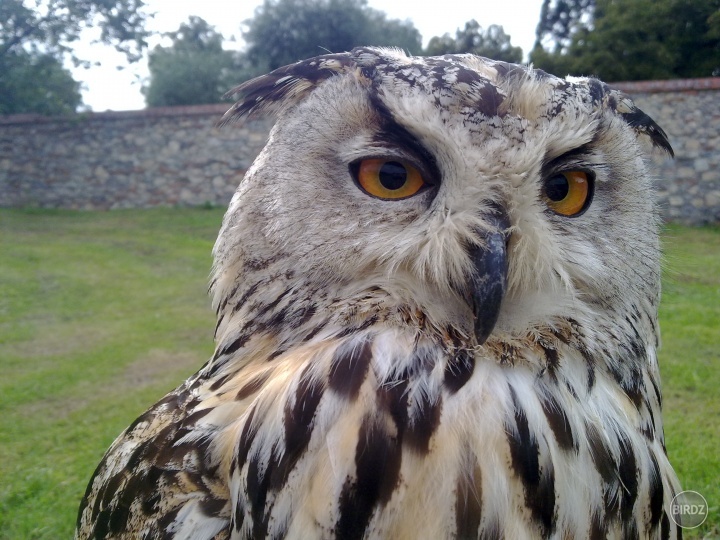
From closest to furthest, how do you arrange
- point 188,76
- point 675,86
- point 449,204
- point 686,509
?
point 449,204
point 686,509
point 675,86
point 188,76

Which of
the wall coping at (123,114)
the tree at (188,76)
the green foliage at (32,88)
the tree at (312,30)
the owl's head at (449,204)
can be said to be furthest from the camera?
the tree at (188,76)

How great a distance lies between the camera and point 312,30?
1427 cm

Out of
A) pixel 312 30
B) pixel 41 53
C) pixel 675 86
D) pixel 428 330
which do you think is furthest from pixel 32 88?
pixel 428 330

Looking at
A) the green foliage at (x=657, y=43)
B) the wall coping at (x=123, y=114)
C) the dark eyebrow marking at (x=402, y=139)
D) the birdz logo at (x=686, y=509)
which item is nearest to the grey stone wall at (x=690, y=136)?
the green foliage at (x=657, y=43)

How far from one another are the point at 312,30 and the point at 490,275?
47.0ft

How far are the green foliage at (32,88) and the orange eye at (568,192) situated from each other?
39.6 feet

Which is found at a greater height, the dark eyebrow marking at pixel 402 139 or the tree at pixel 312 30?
the tree at pixel 312 30

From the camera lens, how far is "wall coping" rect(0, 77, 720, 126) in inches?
348

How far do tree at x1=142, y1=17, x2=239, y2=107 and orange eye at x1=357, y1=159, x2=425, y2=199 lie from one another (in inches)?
566

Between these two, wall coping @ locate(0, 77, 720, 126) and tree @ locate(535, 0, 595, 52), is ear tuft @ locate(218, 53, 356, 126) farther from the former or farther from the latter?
tree @ locate(535, 0, 595, 52)

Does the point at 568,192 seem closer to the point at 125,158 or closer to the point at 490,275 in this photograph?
the point at 490,275

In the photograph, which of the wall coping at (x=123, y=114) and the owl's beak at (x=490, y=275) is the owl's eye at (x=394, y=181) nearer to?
the owl's beak at (x=490, y=275)

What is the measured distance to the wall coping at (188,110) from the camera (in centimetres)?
884

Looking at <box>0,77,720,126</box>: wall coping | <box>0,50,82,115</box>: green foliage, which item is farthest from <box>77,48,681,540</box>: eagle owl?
<box>0,50,82,115</box>: green foliage
